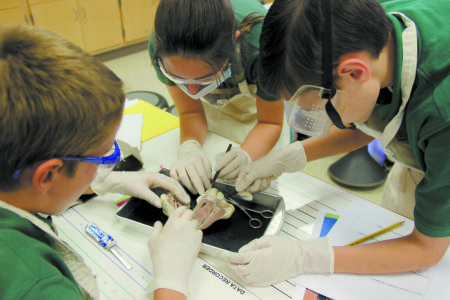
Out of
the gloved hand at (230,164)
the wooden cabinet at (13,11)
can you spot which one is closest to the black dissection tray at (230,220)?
the gloved hand at (230,164)

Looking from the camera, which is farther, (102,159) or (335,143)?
(335,143)

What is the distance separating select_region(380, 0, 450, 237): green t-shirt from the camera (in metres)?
0.85

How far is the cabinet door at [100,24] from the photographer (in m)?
4.50

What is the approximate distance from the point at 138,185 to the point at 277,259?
62 cm

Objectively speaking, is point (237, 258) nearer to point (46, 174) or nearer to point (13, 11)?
point (46, 174)

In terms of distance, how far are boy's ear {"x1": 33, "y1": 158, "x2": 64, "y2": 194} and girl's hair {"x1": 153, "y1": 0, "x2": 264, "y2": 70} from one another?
26.1 inches

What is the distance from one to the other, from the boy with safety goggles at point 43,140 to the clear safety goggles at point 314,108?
53 cm

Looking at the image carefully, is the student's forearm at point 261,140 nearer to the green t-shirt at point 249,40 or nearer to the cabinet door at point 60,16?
the green t-shirt at point 249,40

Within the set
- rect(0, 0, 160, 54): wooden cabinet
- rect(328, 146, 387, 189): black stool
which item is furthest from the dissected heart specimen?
rect(0, 0, 160, 54): wooden cabinet

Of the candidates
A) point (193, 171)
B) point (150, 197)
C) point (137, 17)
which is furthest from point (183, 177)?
point (137, 17)

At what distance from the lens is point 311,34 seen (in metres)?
0.84

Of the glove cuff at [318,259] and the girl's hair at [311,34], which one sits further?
the glove cuff at [318,259]

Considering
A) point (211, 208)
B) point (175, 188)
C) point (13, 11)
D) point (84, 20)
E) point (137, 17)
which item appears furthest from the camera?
point (137, 17)

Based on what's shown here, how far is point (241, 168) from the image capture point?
1.51 metres
